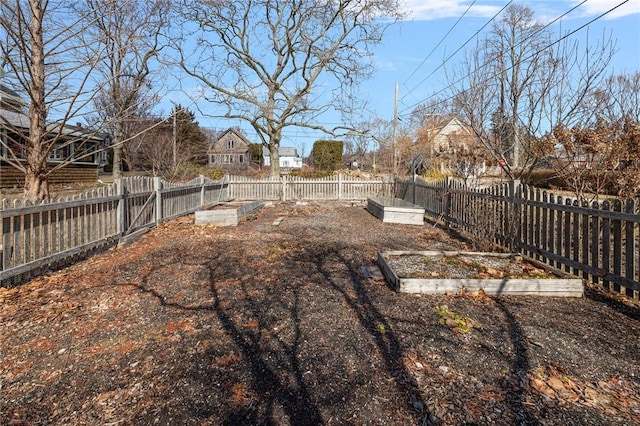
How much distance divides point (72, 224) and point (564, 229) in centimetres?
679

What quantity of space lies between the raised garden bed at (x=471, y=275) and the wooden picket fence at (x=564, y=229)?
30 centimetres

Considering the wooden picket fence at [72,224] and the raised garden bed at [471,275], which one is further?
the wooden picket fence at [72,224]

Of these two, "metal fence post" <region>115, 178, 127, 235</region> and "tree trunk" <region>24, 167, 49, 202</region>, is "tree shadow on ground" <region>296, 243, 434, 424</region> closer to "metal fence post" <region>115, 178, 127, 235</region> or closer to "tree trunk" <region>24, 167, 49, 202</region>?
"metal fence post" <region>115, 178, 127, 235</region>

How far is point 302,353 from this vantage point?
288 cm

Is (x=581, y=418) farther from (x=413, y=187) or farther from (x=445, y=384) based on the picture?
(x=413, y=187)

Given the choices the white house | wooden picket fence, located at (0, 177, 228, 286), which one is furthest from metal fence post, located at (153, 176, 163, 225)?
the white house

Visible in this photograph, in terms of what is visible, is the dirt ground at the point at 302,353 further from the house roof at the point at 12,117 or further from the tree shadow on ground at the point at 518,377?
the house roof at the point at 12,117

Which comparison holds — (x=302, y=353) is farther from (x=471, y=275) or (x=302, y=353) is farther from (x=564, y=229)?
(x=564, y=229)

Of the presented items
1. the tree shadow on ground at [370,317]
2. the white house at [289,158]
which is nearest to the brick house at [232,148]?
the white house at [289,158]

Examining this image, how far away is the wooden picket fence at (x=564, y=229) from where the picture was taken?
13.5 ft

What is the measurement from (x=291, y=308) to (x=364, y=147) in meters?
38.0

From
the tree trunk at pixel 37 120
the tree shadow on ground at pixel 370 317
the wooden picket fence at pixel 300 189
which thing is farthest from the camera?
the wooden picket fence at pixel 300 189

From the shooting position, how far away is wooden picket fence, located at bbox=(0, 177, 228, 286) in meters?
4.55

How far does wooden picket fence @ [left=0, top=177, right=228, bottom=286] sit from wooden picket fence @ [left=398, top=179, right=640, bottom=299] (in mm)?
6609
